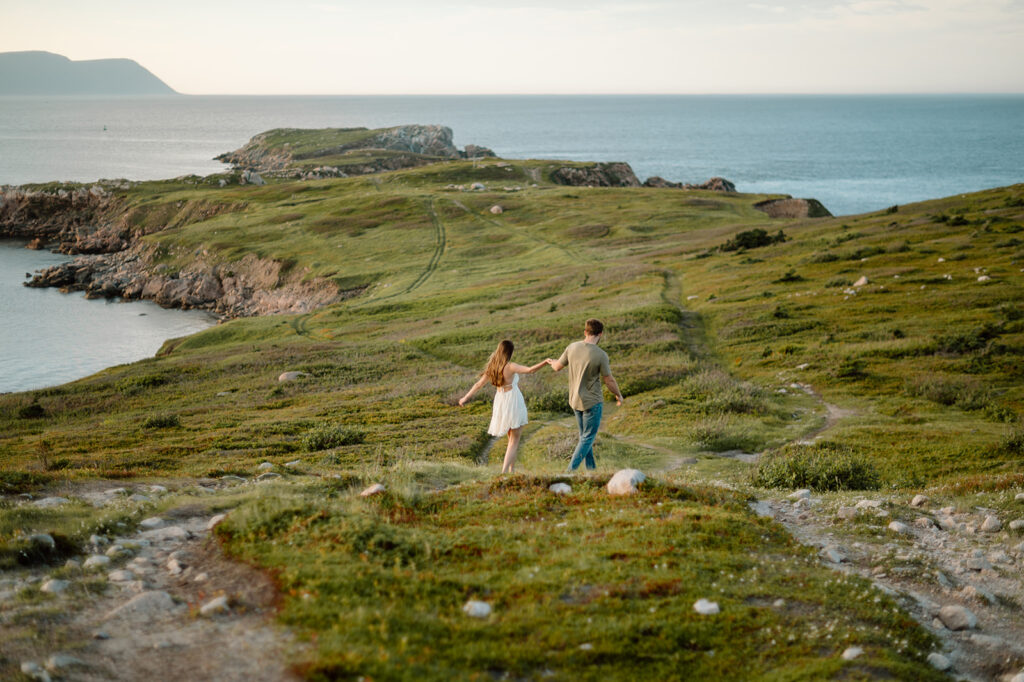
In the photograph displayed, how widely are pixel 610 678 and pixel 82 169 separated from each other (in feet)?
666

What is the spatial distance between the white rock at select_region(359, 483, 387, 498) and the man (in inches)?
179

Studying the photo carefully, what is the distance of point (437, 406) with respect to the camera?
25.9 metres

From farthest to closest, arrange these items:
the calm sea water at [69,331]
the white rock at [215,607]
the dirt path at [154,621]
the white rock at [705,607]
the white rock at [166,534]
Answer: the calm sea water at [69,331] < the white rock at [166,534] < the white rock at [705,607] < the white rock at [215,607] < the dirt path at [154,621]

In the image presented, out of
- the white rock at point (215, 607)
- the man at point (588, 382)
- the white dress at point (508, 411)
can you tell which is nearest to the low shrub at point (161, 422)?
the white dress at point (508, 411)

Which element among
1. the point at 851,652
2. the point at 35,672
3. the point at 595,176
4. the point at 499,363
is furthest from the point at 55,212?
the point at 851,652

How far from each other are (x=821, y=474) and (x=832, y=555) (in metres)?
6.08

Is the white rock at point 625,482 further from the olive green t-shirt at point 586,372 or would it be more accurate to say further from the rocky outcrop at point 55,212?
the rocky outcrop at point 55,212

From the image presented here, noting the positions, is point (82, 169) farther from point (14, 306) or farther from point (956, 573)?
point (956, 573)

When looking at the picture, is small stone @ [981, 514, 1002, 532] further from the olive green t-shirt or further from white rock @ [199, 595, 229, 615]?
white rock @ [199, 595, 229, 615]

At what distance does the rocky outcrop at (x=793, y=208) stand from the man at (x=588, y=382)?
81630 millimetres

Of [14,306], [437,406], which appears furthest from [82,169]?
[437,406]

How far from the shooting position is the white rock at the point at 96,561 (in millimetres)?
8922

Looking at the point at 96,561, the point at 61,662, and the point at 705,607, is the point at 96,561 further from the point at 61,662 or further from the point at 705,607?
the point at 705,607

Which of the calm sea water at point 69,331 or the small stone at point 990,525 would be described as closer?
the small stone at point 990,525
